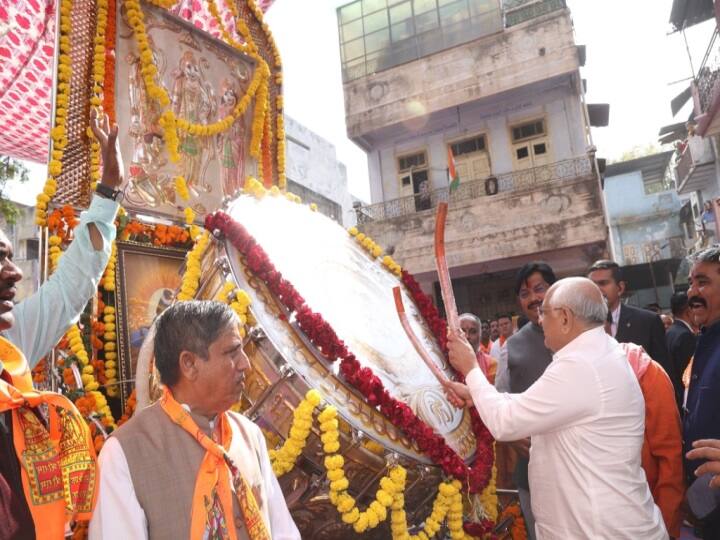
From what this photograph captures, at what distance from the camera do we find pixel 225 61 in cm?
355

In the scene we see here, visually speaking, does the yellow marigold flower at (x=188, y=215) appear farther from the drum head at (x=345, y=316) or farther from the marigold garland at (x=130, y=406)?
the marigold garland at (x=130, y=406)

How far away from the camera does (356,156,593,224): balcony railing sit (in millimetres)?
12938

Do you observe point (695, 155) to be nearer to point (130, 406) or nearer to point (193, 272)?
point (193, 272)

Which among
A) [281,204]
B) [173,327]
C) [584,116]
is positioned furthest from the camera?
[584,116]

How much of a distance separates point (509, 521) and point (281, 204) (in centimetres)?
189

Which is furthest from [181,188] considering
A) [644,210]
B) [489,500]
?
[644,210]

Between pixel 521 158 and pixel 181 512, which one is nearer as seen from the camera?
pixel 181 512

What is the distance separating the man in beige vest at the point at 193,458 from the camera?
51.1 inches

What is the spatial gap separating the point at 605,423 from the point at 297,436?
1.09 m

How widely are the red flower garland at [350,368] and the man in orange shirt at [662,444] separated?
778 millimetres

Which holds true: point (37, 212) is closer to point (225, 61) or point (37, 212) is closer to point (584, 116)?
point (225, 61)

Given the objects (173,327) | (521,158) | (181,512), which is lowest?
(181,512)

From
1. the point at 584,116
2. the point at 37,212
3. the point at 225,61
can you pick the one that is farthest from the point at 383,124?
the point at 37,212

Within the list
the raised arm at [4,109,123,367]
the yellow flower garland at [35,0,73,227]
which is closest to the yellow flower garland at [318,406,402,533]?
the raised arm at [4,109,123,367]
